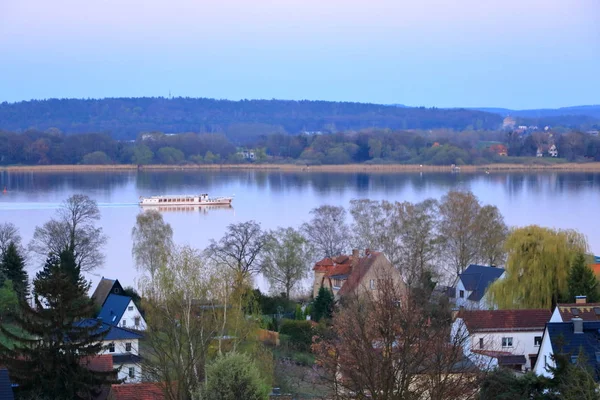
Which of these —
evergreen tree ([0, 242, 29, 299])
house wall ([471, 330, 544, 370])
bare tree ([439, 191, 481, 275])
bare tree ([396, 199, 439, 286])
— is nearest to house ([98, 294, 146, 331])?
evergreen tree ([0, 242, 29, 299])

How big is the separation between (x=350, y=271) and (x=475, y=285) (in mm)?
2783

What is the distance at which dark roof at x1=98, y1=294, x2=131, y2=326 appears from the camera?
17.6 meters

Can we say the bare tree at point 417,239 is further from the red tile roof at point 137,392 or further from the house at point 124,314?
the red tile roof at point 137,392

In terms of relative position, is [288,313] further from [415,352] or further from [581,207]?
[581,207]

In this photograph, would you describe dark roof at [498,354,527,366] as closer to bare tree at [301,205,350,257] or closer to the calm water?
bare tree at [301,205,350,257]

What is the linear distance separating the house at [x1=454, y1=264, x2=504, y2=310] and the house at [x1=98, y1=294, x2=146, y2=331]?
19.6 feet

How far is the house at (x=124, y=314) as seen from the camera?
17.7m

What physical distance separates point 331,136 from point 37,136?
3170cm

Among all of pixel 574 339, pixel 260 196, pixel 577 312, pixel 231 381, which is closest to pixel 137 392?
pixel 231 381

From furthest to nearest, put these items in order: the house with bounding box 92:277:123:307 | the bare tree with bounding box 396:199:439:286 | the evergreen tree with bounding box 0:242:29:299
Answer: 1. the bare tree with bounding box 396:199:439:286
2. the house with bounding box 92:277:123:307
3. the evergreen tree with bounding box 0:242:29:299

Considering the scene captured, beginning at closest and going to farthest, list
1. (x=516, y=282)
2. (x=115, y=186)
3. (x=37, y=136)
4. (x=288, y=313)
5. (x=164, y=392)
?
(x=164, y=392)
(x=516, y=282)
(x=288, y=313)
(x=115, y=186)
(x=37, y=136)

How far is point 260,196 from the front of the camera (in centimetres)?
5419

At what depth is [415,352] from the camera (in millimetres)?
6652

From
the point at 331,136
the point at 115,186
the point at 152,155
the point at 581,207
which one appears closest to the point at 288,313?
the point at 581,207
